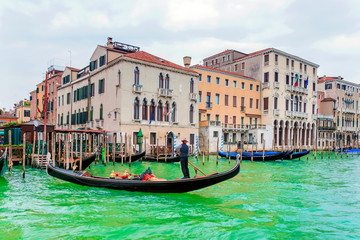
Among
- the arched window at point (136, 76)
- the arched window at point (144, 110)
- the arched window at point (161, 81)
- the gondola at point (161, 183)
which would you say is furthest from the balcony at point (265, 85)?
the gondola at point (161, 183)

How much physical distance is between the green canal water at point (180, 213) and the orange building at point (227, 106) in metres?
14.2

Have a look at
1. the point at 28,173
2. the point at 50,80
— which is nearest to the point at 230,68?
the point at 50,80

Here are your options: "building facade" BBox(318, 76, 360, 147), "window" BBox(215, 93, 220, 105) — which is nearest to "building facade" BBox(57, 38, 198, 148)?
"window" BBox(215, 93, 220, 105)

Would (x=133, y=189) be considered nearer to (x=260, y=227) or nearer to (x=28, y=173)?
(x=260, y=227)

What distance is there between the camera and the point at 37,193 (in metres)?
8.06

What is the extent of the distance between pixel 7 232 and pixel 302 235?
468cm

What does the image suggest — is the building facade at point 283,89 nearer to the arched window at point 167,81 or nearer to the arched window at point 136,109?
the arched window at point 167,81

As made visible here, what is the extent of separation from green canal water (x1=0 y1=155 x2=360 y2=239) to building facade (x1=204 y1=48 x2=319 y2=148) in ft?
60.8

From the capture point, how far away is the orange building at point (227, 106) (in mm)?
23495

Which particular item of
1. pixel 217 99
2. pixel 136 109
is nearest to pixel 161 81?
pixel 136 109

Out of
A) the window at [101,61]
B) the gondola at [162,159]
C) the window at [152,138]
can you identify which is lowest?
the gondola at [162,159]

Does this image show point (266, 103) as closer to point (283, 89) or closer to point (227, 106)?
point (283, 89)

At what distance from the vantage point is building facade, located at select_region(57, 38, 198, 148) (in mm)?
18609

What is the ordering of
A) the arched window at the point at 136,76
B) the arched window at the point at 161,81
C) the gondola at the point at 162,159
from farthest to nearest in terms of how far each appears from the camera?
the arched window at the point at 161,81, the arched window at the point at 136,76, the gondola at the point at 162,159
